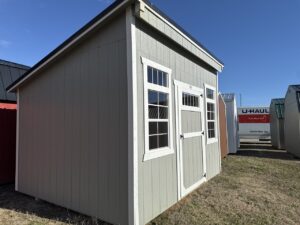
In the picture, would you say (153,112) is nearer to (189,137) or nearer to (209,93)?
(189,137)

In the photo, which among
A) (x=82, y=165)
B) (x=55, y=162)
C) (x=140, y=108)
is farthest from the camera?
(x=55, y=162)

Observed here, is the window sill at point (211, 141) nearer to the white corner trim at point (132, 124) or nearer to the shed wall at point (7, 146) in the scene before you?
the white corner trim at point (132, 124)

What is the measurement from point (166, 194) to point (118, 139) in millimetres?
1508

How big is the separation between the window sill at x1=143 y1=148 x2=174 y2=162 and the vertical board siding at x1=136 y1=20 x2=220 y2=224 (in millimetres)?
66

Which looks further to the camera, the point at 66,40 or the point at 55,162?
the point at 55,162

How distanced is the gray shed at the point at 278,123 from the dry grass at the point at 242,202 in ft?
27.3

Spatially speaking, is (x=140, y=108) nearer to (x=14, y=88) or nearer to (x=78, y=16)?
(x=14, y=88)

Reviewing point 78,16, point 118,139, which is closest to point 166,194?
point 118,139

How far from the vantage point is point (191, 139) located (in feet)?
18.3

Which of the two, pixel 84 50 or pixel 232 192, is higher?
pixel 84 50

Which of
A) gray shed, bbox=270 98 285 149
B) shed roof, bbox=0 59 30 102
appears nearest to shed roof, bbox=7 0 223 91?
shed roof, bbox=0 59 30 102

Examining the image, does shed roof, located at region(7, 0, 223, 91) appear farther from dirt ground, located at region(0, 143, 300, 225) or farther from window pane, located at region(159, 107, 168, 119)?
dirt ground, located at region(0, 143, 300, 225)

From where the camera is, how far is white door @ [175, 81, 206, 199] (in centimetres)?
499

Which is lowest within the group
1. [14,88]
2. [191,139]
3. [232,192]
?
[232,192]
